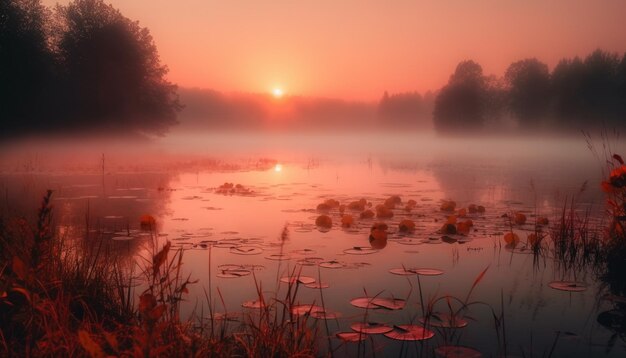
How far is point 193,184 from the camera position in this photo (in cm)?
1591

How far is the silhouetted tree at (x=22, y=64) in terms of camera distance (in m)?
29.5

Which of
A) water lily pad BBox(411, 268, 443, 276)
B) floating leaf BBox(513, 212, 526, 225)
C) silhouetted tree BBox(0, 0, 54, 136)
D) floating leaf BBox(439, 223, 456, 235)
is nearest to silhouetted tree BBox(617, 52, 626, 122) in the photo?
silhouetted tree BBox(0, 0, 54, 136)

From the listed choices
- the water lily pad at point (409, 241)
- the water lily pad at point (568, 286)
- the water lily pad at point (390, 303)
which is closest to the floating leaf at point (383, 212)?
the water lily pad at point (409, 241)

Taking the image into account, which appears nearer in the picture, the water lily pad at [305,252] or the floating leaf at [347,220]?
the water lily pad at [305,252]

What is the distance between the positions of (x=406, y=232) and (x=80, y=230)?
5057mm

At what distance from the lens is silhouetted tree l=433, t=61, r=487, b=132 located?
208 ft

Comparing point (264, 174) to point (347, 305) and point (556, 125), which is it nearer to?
point (347, 305)

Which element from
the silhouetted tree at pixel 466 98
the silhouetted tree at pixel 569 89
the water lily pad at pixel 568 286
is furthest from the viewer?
the silhouetted tree at pixel 466 98

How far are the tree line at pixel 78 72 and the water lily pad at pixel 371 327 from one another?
31815mm

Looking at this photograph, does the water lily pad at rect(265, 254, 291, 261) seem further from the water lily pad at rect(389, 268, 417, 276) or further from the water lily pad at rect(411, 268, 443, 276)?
the water lily pad at rect(411, 268, 443, 276)

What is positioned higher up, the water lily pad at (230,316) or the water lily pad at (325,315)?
the water lily pad at (325,315)

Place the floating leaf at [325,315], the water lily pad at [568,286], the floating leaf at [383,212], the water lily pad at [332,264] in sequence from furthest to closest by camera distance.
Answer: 1. the floating leaf at [383,212]
2. the water lily pad at [332,264]
3. the water lily pad at [568,286]
4. the floating leaf at [325,315]

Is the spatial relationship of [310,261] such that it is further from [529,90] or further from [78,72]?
[529,90]

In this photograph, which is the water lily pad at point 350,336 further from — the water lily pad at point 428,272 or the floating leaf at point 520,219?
the floating leaf at point 520,219
